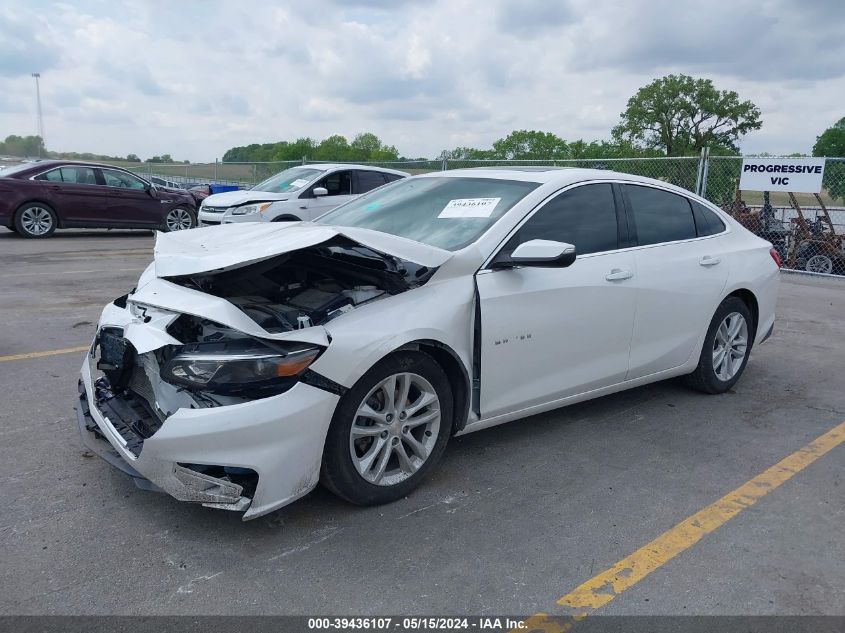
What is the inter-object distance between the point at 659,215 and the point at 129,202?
12.7 meters

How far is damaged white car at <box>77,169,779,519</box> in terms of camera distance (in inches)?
119

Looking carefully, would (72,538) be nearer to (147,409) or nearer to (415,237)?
(147,409)

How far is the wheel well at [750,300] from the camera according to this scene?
17.6 feet

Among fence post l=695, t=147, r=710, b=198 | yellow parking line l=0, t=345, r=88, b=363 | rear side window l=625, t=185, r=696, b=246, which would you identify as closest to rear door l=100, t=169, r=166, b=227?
yellow parking line l=0, t=345, r=88, b=363

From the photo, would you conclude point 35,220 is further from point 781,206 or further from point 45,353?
point 781,206

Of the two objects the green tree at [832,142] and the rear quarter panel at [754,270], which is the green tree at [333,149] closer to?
the green tree at [832,142]

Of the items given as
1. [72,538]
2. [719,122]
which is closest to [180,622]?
[72,538]

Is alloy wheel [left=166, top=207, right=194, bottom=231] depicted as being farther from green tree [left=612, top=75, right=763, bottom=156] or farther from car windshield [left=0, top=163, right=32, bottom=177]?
green tree [left=612, top=75, right=763, bottom=156]

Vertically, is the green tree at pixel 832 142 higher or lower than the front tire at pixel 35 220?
higher

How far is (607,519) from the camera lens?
345 centimetres

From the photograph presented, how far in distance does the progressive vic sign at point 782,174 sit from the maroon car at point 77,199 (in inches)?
450

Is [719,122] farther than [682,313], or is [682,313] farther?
[719,122]

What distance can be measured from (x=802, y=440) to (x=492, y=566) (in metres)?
2.62

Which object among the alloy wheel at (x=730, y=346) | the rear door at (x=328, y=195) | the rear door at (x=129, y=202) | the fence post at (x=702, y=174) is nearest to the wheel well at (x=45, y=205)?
the rear door at (x=129, y=202)
